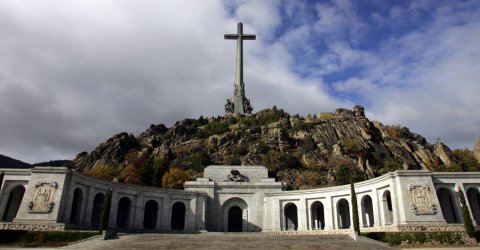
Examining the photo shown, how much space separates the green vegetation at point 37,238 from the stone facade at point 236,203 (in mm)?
2114

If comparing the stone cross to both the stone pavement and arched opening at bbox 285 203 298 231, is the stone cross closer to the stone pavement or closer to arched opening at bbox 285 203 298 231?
arched opening at bbox 285 203 298 231

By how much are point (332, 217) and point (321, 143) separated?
5289cm

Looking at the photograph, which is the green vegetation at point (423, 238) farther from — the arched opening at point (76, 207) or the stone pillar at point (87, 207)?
the arched opening at point (76, 207)

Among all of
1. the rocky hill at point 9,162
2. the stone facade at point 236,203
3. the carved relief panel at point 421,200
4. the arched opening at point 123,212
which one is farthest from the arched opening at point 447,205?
the rocky hill at point 9,162

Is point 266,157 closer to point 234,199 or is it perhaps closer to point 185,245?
point 234,199

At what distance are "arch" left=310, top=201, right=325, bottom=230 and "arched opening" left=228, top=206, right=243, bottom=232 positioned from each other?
943 cm

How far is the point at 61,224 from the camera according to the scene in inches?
1206

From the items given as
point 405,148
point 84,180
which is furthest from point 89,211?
point 405,148

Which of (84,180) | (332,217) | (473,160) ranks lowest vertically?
(332,217)

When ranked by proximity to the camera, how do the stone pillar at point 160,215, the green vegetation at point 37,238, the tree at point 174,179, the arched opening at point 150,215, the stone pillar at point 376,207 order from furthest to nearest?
1. the tree at point 174,179
2. the arched opening at point 150,215
3. the stone pillar at point 160,215
4. the stone pillar at point 376,207
5. the green vegetation at point 37,238

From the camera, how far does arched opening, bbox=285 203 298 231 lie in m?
46.6

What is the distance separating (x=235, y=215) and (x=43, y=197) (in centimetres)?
2371

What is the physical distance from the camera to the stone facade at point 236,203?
3172 centimetres

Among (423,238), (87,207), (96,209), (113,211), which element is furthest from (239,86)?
(423,238)
